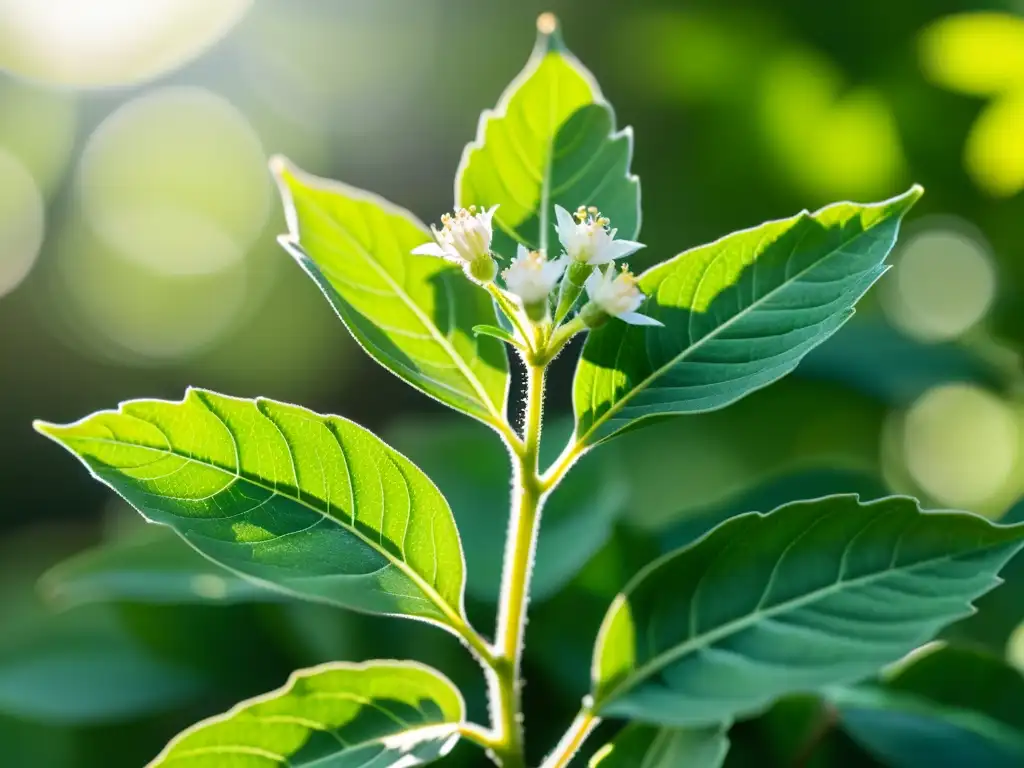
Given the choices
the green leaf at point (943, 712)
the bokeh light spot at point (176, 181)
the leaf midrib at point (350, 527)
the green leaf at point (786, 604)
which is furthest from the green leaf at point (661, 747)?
the bokeh light spot at point (176, 181)

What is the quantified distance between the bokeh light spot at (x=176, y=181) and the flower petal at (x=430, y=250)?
85.3 inches

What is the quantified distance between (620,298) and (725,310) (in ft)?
0.25

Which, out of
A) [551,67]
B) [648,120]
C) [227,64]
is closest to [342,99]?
[227,64]

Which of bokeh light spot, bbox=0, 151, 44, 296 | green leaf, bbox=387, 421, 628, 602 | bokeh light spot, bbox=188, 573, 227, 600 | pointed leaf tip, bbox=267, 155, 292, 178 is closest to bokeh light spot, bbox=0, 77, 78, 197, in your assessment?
bokeh light spot, bbox=0, 151, 44, 296

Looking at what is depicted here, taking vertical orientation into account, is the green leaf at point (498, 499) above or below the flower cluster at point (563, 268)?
below

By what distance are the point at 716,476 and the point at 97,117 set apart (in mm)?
2018

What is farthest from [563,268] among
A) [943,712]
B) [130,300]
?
[130,300]

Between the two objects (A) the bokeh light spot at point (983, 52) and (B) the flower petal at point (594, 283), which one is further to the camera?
(A) the bokeh light spot at point (983, 52)

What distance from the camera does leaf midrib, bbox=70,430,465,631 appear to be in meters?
0.54

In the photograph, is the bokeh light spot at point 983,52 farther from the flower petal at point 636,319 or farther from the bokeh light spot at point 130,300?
the bokeh light spot at point 130,300

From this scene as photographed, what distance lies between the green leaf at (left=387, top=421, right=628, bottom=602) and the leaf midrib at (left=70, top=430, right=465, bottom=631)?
1.08 ft

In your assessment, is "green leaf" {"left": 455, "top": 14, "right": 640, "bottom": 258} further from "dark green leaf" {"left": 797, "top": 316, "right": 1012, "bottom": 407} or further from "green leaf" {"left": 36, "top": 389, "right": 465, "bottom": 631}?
"dark green leaf" {"left": 797, "top": 316, "right": 1012, "bottom": 407}

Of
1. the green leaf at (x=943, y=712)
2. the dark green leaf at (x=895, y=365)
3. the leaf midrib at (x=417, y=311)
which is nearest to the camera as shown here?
the leaf midrib at (x=417, y=311)

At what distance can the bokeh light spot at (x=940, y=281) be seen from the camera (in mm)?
1672
